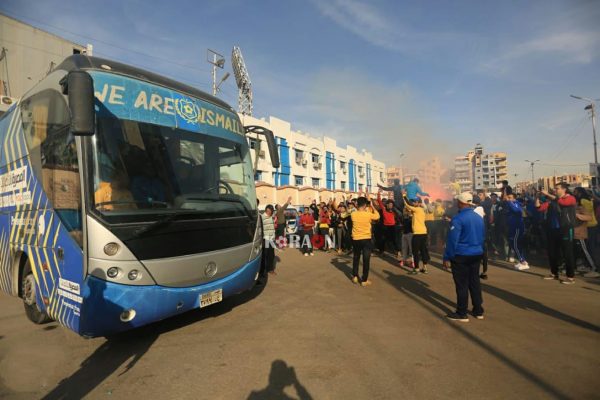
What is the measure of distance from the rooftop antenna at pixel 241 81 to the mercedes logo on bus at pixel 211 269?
102 ft

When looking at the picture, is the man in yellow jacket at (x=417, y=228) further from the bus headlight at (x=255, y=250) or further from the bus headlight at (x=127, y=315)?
the bus headlight at (x=127, y=315)

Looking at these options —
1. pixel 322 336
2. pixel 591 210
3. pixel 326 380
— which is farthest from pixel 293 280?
pixel 591 210

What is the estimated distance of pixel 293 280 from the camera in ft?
25.9

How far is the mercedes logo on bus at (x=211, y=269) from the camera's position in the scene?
14.1 feet

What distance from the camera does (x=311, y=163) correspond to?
42.8 m

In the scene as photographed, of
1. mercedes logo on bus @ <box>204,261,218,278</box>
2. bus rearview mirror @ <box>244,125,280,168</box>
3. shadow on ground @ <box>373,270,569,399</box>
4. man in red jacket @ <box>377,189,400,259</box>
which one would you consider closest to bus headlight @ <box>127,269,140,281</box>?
mercedes logo on bus @ <box>204,261,218,278</box>

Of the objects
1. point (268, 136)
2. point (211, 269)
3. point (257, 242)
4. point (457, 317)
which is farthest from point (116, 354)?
point (457, 317)

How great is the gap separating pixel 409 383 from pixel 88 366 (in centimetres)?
358

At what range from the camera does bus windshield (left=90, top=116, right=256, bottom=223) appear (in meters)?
3.60

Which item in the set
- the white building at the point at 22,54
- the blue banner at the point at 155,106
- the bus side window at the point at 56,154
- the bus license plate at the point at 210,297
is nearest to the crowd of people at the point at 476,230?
the bus license plate at the point at 210,297

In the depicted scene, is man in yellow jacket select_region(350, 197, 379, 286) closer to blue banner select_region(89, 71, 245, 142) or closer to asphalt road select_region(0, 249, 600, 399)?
asphalt road select_region(0, 249, 600, 399)

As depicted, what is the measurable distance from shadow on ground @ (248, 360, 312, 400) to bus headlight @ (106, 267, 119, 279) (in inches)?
74.6

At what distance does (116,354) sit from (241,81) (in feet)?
109

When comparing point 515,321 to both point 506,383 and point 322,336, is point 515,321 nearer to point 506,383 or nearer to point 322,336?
point 506,383
